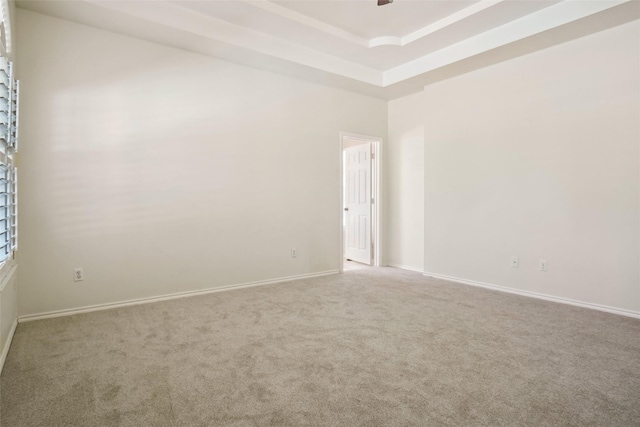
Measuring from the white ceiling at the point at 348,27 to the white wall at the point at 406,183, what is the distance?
90 centimetres

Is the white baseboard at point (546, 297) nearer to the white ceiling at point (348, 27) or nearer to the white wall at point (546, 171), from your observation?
the white wall at point (546, 171)

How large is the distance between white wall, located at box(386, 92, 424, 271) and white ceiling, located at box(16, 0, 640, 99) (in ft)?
2.95

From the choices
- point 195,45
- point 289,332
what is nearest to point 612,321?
point 289,332

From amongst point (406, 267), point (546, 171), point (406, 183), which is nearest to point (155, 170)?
point (406, 183)

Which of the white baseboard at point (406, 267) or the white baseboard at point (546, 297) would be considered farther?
the white baseboard at point (406, 267)

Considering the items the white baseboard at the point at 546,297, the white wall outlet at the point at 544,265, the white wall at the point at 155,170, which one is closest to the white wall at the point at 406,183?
the white baseboard at the point at 546,297

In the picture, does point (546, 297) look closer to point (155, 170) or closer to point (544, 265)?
point (544, 265)

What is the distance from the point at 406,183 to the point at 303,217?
6.25 ft

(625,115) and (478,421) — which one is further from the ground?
(625,115)

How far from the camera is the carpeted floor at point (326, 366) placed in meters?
1.69

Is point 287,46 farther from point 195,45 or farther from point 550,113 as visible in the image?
point 550,113

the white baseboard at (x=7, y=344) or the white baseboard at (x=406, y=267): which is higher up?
the white baseboard at (x=7, y=344)

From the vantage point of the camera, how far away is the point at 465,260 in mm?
4492

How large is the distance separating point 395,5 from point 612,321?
11.9ft
